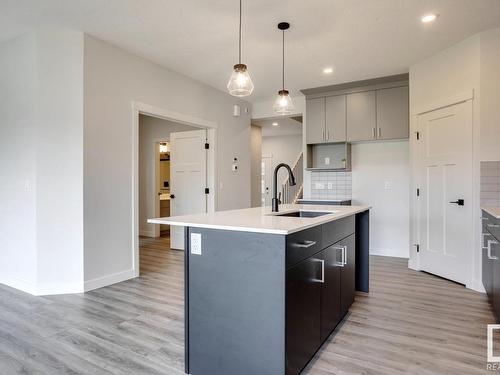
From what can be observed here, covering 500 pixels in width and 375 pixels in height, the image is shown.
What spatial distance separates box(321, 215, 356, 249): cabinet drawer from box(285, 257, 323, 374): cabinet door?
8.0 inches

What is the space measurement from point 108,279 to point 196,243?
2266 mm

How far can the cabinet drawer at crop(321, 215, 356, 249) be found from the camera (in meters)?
2.20

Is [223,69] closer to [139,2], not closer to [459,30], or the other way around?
[139,2]

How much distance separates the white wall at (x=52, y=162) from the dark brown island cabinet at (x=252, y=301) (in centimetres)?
210

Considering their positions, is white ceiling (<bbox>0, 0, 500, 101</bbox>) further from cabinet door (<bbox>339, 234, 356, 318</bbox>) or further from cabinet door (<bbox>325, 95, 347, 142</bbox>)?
cabinet door (<bbox>339, 234, 356, 318</bbox>)

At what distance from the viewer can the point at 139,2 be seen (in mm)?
2844

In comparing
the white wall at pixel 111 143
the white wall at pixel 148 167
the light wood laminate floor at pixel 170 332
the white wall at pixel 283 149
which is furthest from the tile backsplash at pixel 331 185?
the white wall at pixel 283 149

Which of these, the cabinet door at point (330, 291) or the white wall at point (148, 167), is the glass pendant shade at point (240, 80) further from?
the white wall at point (148, 167)

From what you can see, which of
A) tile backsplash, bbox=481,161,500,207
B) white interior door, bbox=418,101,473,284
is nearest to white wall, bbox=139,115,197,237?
white interior door, bbox=418,101,473,284

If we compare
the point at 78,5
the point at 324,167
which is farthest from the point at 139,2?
A: the point at 324,167

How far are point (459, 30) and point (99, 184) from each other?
4186 millimetres

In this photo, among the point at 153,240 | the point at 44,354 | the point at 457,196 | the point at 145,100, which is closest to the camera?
the point at 44,354

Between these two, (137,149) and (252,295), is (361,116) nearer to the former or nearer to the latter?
(137,149)

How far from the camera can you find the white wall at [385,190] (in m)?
5.10
